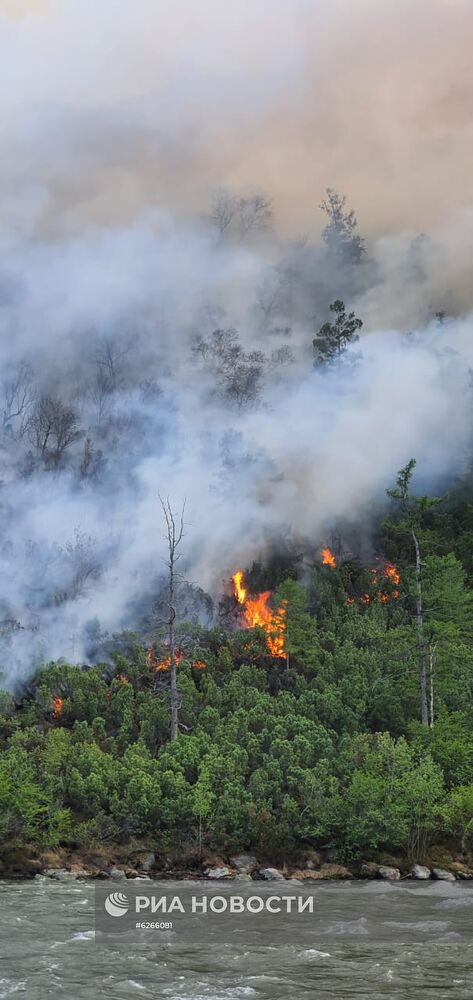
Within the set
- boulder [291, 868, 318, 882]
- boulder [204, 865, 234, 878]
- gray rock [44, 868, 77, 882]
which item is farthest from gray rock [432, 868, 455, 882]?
gray rock [44, 868, 77, 882]

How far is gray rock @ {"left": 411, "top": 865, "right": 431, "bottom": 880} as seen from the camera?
31.8 metres

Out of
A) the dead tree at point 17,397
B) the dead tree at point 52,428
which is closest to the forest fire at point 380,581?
the dead tree at point 52,428

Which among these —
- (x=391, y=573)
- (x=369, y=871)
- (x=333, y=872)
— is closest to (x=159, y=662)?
(x=333, y=872)

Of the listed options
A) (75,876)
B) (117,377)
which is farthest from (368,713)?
(117,377)

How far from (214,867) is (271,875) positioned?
94.2 inches

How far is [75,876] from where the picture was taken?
3164cm

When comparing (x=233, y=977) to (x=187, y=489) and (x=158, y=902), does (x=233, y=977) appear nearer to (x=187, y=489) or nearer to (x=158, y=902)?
(x=158, y=902)

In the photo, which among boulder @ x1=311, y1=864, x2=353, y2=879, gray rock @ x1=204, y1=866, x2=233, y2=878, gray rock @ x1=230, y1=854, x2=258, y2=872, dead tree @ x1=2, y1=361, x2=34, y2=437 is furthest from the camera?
dead tree @ x1=2, y1=361, x2=34, y2=437

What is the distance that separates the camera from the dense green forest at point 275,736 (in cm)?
3378

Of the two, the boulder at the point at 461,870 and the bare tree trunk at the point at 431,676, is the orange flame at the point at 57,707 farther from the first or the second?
the boulder at the point at 461,870

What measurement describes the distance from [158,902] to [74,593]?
39919 mm

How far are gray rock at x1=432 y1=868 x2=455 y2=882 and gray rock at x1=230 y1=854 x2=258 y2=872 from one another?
289 inches

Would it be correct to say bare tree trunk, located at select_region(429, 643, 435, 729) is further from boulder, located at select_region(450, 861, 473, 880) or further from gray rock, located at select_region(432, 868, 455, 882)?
gray rock, located at select_region(432, 868, 455, 882)

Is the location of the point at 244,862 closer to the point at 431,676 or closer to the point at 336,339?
the point at 431,676
